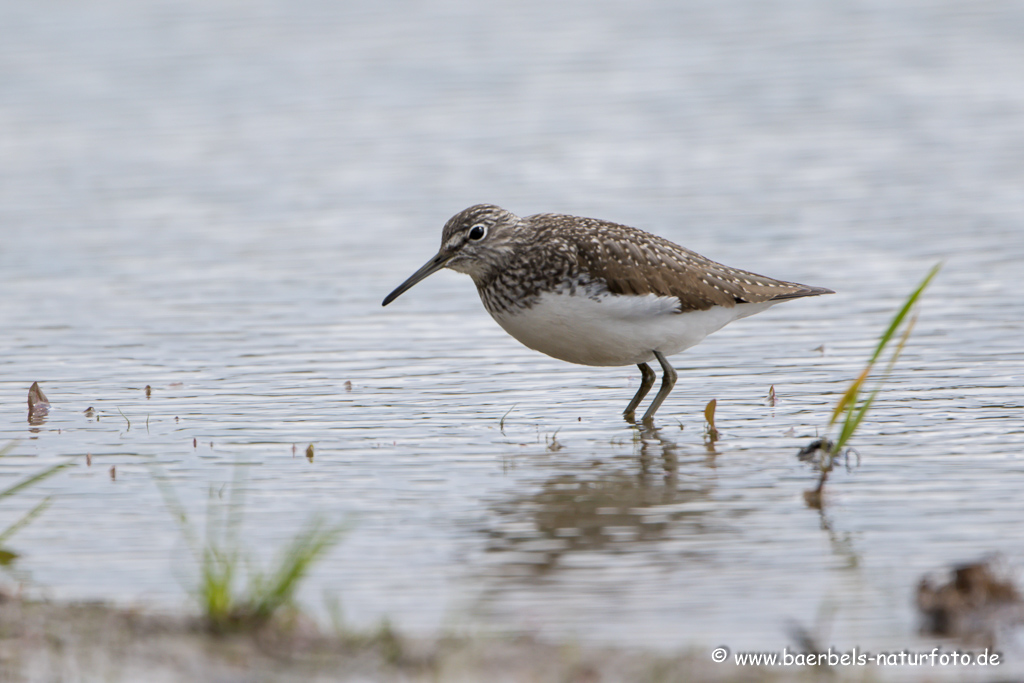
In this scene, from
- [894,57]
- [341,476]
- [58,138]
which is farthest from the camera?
[894,57]

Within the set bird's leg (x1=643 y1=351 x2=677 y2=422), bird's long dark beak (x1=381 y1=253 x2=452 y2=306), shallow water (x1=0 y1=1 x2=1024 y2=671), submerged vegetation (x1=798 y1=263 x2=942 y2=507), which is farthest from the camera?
bird's long dark beak (x1=381 y1=253 x2=452 y2=306)

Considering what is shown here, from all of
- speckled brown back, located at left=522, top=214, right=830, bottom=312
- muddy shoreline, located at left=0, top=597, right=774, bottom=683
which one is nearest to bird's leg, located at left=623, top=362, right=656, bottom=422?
speckled brown back, located at left=522, top=214, right=830, bottom=312

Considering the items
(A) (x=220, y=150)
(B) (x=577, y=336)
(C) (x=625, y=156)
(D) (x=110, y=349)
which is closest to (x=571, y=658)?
(B) (x=577, y=336)

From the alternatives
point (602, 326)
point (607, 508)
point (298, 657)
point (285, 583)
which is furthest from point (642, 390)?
point (298, 657)

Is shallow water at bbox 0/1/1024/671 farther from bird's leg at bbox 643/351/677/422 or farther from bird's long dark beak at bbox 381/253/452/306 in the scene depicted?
bird's long dark beak at bbox 381/253/452/306

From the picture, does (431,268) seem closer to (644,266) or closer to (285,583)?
(644,266)

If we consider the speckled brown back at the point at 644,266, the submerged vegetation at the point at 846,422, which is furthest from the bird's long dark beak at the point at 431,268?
the submerged vegetation at the point at 846,422

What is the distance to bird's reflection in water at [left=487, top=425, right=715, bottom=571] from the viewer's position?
21.4 feet

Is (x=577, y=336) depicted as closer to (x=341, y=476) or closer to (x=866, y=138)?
(x=341, y=476)

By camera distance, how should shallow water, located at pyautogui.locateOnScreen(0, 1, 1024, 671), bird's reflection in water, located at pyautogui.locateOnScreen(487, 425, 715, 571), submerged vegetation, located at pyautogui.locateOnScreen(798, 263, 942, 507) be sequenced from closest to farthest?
shallow water, located at pyautogui.locateOnScreen(0, 1, 1024, 671), bird's reflection in water, located at pyautogui.locateOnScreen(487, 425, 715, 571), submerged vegetation, located at pyautogui.locateOnScreen(798, 263, 942, 507)

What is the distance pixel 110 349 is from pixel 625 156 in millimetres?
7764

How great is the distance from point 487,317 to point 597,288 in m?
3.04

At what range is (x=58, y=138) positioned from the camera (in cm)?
1811

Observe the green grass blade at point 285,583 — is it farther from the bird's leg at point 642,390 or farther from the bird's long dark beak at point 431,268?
the bird's long dark beak at point 431,268
